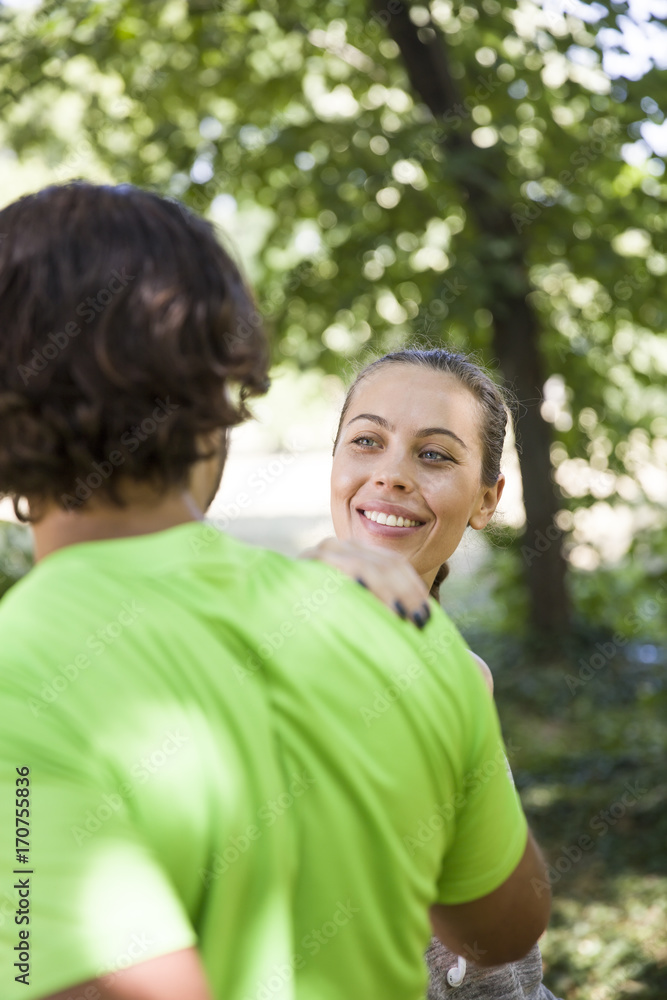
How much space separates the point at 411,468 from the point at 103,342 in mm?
1143

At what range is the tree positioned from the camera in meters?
5.45

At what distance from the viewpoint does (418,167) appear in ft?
18.2

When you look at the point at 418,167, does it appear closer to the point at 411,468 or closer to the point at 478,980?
the point at 411,468

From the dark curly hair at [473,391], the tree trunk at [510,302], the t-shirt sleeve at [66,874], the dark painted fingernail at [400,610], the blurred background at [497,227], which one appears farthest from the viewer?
the tree trunk at [510,302]

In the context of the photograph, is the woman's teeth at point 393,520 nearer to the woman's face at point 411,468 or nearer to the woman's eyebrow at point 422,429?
the woman's face at point 411,468

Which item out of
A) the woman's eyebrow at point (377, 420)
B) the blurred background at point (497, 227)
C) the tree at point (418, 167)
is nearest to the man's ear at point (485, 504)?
the woman's eyebrow at point (377, 420)

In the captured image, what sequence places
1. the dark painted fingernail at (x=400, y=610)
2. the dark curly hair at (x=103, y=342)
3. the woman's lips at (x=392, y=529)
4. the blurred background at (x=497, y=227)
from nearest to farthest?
1. the dark curly hair at (x=103, y=342)
2. the dark painted fingernail at (x=400, y=610)
3. the woman's lips at (x=392, y=529)
4. the blurred background at (x=497, y=227)

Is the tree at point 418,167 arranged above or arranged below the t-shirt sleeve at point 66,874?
below

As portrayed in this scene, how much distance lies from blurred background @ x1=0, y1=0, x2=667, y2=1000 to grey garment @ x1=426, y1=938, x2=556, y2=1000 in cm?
229

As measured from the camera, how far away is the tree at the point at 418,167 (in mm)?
5449

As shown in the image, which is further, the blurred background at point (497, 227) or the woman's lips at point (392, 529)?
the blurred background at point (497, 227)

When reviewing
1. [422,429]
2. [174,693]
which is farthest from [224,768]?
[422,429]

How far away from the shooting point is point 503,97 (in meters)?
5.91

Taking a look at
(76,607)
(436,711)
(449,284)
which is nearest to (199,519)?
(76,607)
